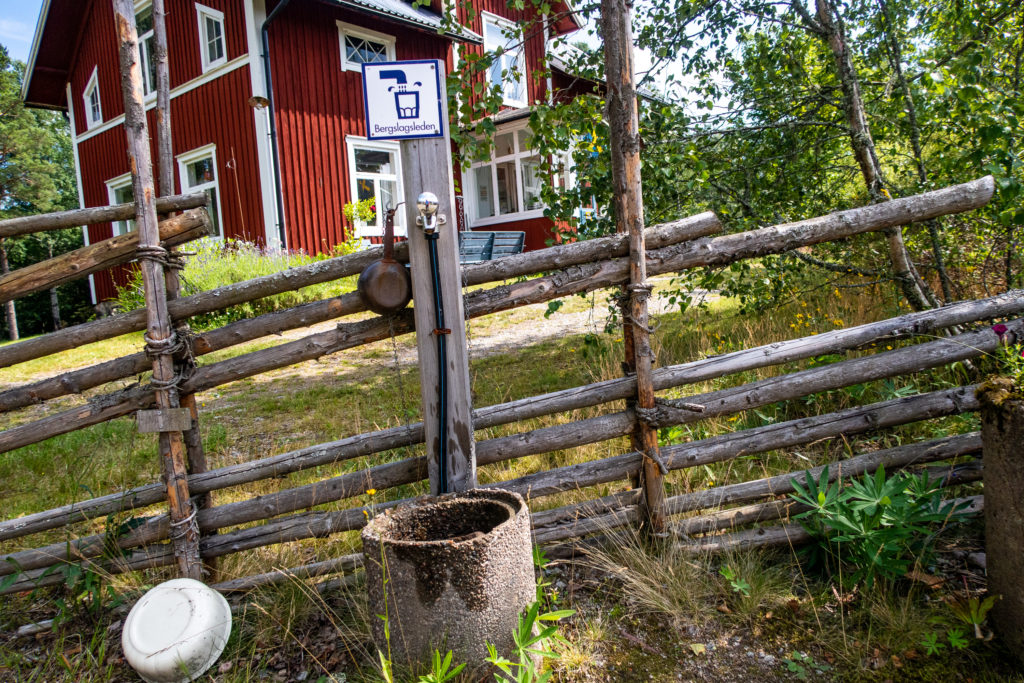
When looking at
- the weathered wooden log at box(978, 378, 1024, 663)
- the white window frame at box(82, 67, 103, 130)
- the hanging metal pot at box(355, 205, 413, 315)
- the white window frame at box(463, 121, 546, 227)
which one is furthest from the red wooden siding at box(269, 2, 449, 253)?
the weathered wooden log at box(978, 378, 1024, 663)

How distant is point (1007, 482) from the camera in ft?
6.59

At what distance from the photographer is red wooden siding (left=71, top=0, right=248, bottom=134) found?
1110cm

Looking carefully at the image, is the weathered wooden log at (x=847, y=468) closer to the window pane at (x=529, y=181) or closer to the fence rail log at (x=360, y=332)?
the fence rail log at (x=360, y=332)

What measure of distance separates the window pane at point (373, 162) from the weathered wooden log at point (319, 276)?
32.3ft

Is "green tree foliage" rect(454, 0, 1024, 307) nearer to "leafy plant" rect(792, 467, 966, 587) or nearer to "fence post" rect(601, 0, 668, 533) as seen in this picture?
"fence post" rect(601, 0, 668, 533)

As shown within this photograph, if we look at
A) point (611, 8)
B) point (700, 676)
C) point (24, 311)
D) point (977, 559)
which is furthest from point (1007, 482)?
point (24, 311)

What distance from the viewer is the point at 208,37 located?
11.7 metres

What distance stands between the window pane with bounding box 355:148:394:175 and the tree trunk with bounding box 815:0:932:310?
939 centimetres

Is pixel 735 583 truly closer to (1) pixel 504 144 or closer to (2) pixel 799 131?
(2) pixel 799 131

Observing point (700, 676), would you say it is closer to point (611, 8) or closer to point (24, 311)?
point (611, 8)

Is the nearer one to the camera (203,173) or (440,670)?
(440,670)

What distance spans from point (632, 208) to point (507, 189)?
14850 millimetres

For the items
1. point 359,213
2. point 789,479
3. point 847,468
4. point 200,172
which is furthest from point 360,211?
point 847,468

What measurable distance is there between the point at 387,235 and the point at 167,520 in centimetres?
150
